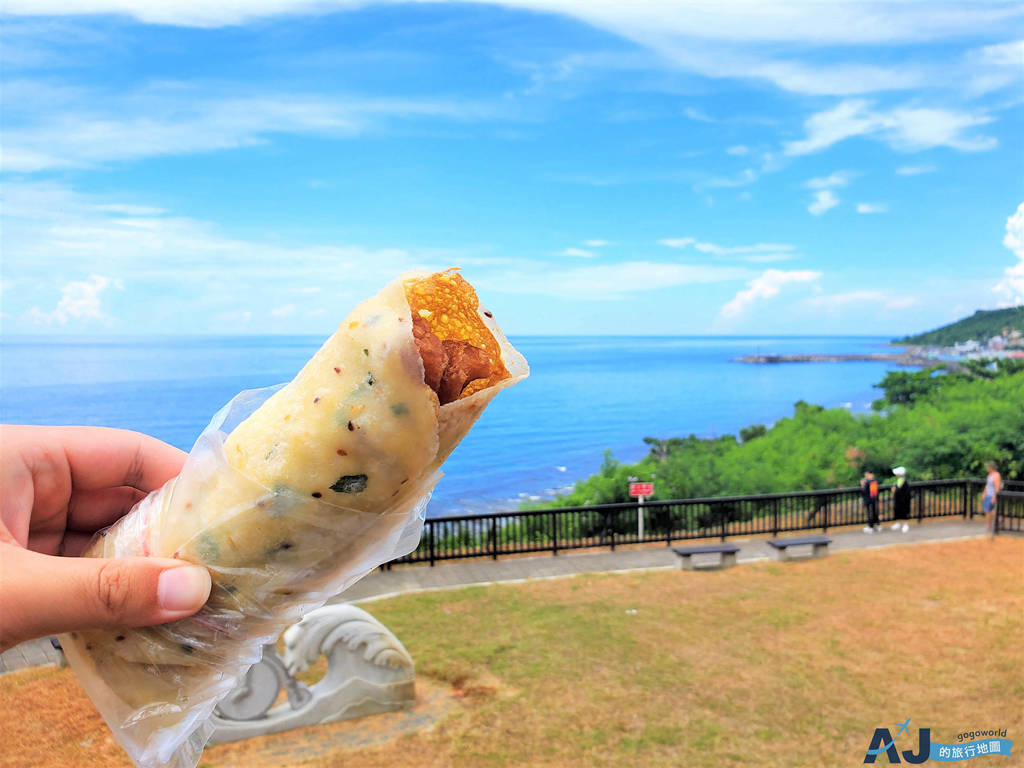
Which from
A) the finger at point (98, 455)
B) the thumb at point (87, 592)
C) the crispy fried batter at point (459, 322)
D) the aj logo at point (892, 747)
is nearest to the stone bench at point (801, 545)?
the aj logo at point (892, 747)

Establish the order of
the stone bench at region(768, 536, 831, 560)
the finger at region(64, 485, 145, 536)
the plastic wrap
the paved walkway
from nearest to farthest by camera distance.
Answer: the plastic wrap → the finger at region(64, 485, 145, 536) → the paved walkway → the stone bench at region(768, 536, 831, 560)

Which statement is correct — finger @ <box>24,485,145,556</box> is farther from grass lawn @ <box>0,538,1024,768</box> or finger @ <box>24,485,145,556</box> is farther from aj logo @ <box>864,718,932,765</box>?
aj logo @ <box>864,718,932,765</box>

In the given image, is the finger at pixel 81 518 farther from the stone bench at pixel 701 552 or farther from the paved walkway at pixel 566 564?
the stone bench at pixel 701 552

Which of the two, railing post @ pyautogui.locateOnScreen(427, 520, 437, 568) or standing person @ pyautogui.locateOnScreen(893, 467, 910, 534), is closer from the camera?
railing post @ pyautogui.locateOnScreen(427, 520, 437, 568)

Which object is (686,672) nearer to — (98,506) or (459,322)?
(98,506)

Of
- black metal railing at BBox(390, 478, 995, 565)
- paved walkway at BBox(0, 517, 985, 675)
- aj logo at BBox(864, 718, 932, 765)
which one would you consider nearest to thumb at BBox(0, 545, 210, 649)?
aj logo at BBox(864, 718, 932, 765)

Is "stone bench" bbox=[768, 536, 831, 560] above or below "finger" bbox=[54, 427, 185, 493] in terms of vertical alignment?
below

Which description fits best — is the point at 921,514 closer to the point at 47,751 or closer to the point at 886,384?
the point at 47,751
